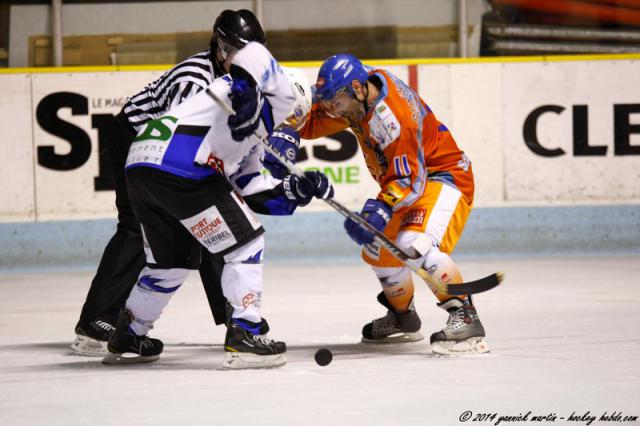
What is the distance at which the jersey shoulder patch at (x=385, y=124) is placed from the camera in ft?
12.6

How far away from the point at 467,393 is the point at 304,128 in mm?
1417

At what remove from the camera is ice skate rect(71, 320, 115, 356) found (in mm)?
4117

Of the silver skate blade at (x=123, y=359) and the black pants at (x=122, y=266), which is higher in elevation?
the black pants at (x=122, y=266)

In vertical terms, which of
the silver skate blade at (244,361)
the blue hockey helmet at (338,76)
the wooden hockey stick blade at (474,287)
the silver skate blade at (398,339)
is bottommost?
the silver skate blade at (398,339)

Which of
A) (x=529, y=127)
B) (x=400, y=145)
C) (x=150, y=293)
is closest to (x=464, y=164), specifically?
(x=400, y=145)

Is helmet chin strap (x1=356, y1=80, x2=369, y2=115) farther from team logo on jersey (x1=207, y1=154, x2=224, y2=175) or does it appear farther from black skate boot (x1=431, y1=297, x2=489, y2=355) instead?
black skate boot (x1=431, y1=297, x2=489, y2=355)

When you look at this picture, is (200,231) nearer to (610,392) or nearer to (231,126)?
(231,126)

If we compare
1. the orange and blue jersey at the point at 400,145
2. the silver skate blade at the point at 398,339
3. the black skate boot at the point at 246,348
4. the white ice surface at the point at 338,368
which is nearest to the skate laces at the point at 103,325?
the white ice surface at the point at 338,368

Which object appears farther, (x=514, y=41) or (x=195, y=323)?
(x=514, y=41)

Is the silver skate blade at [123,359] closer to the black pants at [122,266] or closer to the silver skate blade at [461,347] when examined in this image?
the black pants at [122,266]

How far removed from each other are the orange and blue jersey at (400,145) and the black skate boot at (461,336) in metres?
0.42

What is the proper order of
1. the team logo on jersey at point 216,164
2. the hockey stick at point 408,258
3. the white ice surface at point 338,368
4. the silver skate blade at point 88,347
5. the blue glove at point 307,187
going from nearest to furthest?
the white ice surface at point 338,368
the team logo on jersey at point 216,164
the blue glove at point 307,187
the hockey stick at point 408,258
the silver skate blade at point 88,347

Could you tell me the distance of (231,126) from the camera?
3553 millimetres

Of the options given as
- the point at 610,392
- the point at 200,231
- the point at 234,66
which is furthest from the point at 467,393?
the point at 234,66
